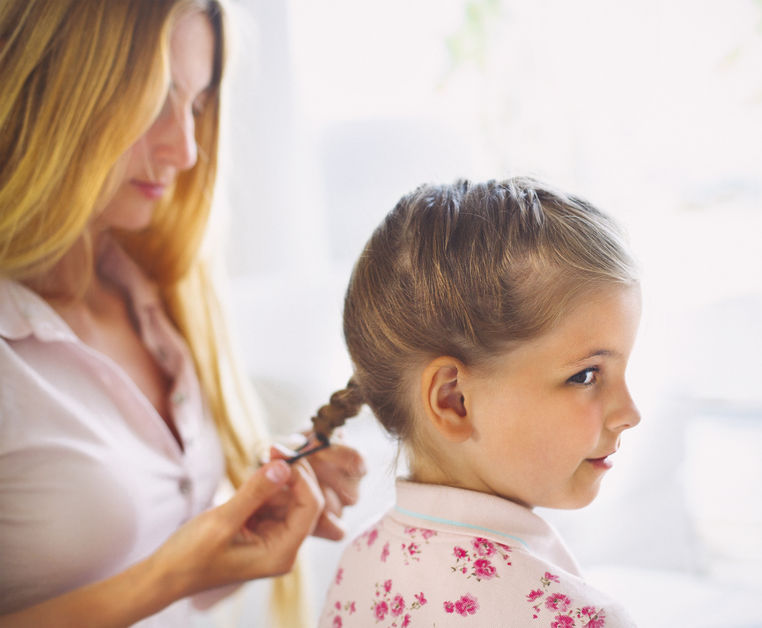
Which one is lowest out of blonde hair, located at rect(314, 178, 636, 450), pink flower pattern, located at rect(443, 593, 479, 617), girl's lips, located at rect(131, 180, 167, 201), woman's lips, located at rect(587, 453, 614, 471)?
pink flower pattern, located at rect(443, 593, 479, 617)

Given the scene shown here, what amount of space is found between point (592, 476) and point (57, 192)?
0.75 meters

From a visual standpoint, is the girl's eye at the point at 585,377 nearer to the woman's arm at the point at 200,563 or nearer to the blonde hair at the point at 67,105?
the woman's arm at the point at 200,563

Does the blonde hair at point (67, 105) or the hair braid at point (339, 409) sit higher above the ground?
the blonde hair at point (67, 105)

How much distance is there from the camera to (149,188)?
1.08 meters

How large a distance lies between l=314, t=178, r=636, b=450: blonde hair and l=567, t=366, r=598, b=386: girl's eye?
0.22ft

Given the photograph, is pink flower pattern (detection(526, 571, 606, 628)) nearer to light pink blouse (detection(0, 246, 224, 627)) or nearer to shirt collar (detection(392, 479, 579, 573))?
shirt collar (detection(392, 479, 579, 573))

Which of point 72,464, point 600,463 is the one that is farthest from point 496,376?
point 72,464

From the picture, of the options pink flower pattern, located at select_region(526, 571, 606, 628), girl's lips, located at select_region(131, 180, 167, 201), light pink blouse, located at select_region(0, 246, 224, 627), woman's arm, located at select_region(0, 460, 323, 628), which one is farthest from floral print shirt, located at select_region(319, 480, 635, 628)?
girl's lips, located at select_region(131, 180, 167, 201)

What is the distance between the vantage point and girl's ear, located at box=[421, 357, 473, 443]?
2.57 ft

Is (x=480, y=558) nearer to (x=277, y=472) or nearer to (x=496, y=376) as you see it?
(x=496, y=376)

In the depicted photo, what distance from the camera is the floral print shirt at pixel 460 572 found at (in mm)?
698

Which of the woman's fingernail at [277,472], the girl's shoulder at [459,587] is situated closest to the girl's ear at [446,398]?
the girl's shoulder at [459,587]

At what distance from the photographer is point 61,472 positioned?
91 cm

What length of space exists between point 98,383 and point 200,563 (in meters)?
0.29
